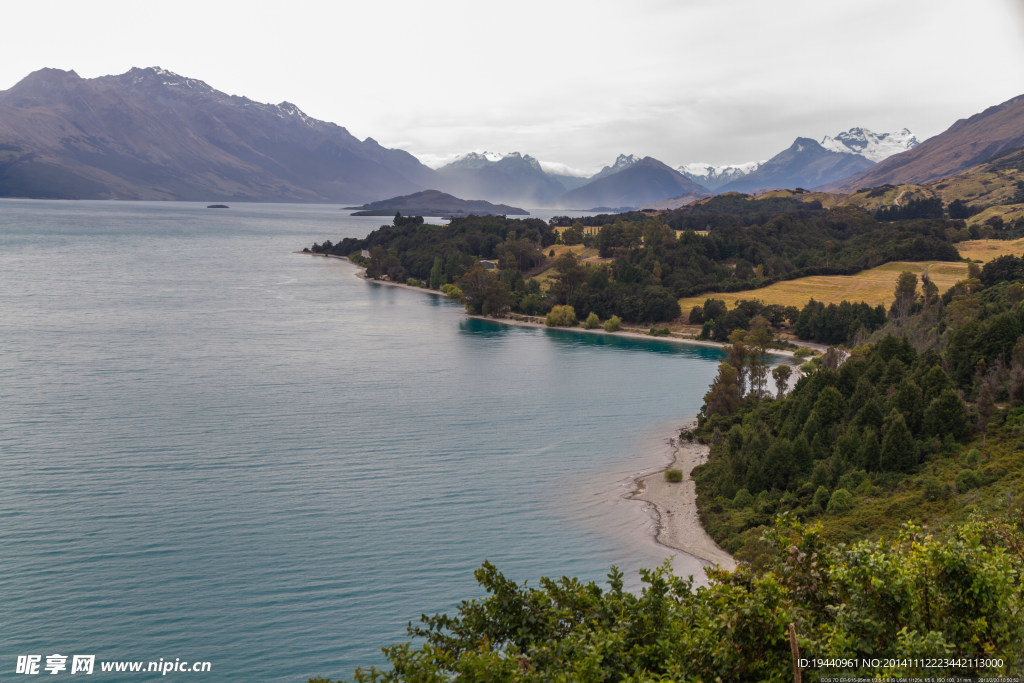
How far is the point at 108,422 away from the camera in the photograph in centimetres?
5012

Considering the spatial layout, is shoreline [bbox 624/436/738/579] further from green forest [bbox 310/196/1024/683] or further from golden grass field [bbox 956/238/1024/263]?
golden grass field [bbox 956/238/1024/263]

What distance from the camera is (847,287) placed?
117 metres

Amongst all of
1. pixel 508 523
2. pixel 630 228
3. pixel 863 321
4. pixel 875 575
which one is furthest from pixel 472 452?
pixel 630 228

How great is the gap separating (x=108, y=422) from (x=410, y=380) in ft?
90.4

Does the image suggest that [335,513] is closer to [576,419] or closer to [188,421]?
[188,421]

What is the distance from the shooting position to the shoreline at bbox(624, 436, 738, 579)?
116 feet

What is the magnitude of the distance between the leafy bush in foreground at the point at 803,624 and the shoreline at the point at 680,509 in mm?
15429

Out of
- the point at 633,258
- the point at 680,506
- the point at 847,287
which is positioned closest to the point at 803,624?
the point at 680,506

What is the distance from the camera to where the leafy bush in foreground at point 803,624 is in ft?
46.3

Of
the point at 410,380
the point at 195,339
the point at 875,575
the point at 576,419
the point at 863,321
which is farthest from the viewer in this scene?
the point at 863,321

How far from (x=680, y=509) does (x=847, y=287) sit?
299ft

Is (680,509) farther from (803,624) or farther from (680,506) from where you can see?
(803,624)

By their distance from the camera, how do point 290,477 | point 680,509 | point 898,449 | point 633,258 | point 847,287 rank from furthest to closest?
point 633,258
point 847,287
point 290,477
point 680,509
point 898,449

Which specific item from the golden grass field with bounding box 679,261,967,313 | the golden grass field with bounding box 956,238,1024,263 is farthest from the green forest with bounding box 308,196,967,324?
the golden grass field with bounding box 956,238,1024,263
